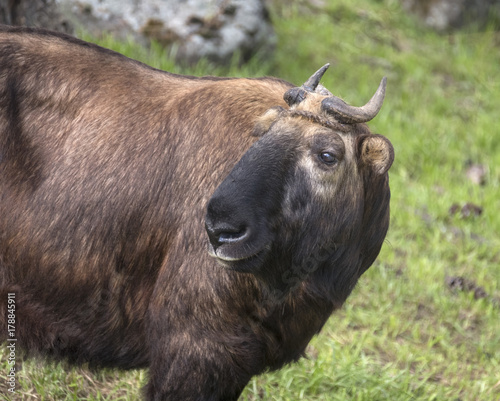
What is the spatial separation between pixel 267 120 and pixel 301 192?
33cm

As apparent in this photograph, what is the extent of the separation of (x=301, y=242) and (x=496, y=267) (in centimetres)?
334

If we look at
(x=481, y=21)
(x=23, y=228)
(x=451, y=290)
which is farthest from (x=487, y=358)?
(x=481, y=21)

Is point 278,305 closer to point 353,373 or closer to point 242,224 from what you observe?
point 242,224

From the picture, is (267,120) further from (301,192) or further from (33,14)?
(33,14)

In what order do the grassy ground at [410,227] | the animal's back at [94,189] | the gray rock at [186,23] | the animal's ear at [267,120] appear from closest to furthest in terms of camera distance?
the animal's ear at [267,120], the animal's back at [94,189], the grassy ground at [410,227], the gray rock at [186,23]

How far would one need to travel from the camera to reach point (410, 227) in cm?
602

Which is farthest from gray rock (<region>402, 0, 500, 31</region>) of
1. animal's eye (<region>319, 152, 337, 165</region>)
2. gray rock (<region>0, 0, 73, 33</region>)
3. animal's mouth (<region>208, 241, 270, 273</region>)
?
animal's mouth (<region>208, 241, 270, 273</region>)

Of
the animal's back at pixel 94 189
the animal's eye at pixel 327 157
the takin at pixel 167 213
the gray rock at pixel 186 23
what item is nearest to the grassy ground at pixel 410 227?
the gray rock at pixel 186 23

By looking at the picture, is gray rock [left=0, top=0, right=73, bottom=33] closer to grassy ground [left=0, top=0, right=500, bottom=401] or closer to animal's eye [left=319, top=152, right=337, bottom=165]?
grassy ground [left=0, top=0, right=500, bottom=401]

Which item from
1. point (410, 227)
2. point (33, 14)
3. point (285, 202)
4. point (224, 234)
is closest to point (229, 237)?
point (224, 234)

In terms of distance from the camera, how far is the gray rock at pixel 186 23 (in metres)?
6.14

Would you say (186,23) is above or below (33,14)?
below

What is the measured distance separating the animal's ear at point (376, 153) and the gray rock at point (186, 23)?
373 centimetres

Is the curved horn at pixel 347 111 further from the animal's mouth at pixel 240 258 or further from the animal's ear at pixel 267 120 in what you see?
the animal's mouth at pixel 240 258
